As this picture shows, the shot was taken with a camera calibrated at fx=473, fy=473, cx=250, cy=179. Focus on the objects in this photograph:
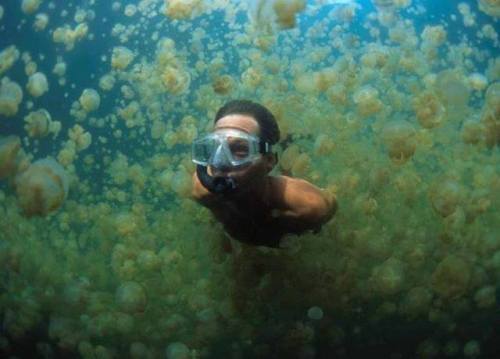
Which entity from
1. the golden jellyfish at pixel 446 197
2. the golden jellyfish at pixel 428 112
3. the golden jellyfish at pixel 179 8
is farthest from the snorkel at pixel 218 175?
the golden jellyfish at pixel 179 8

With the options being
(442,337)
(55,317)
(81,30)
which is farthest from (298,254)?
(81,30)

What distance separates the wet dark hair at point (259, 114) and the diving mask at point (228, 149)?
175mm

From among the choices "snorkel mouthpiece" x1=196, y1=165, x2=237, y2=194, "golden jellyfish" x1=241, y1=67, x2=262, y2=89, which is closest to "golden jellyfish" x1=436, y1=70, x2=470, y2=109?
"golden jellyfish" x1=241, y1=67, x2=262, y2=89

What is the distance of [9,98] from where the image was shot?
747 cm

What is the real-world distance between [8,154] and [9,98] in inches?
53.6

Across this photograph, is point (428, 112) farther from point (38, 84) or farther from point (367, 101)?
point (38, 84)

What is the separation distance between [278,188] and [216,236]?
6.14 feet

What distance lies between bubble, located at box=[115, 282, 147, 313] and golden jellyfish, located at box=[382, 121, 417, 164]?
370cm

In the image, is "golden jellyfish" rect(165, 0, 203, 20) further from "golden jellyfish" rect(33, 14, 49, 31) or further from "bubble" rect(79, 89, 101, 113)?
"golden jellyfish" rect(33, 14, 49, 31)

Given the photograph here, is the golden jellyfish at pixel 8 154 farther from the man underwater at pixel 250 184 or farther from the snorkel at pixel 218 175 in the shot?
the snorkel at pixel 218 175

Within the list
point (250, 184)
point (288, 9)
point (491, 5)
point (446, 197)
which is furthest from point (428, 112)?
point (491, 5)

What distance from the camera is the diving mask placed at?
411cm

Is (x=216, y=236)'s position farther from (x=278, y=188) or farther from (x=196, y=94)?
(x=196, y=94)

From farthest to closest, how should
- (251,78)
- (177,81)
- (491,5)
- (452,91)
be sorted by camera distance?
(491,5) < (251,78) < (177,81) < (452,91)
